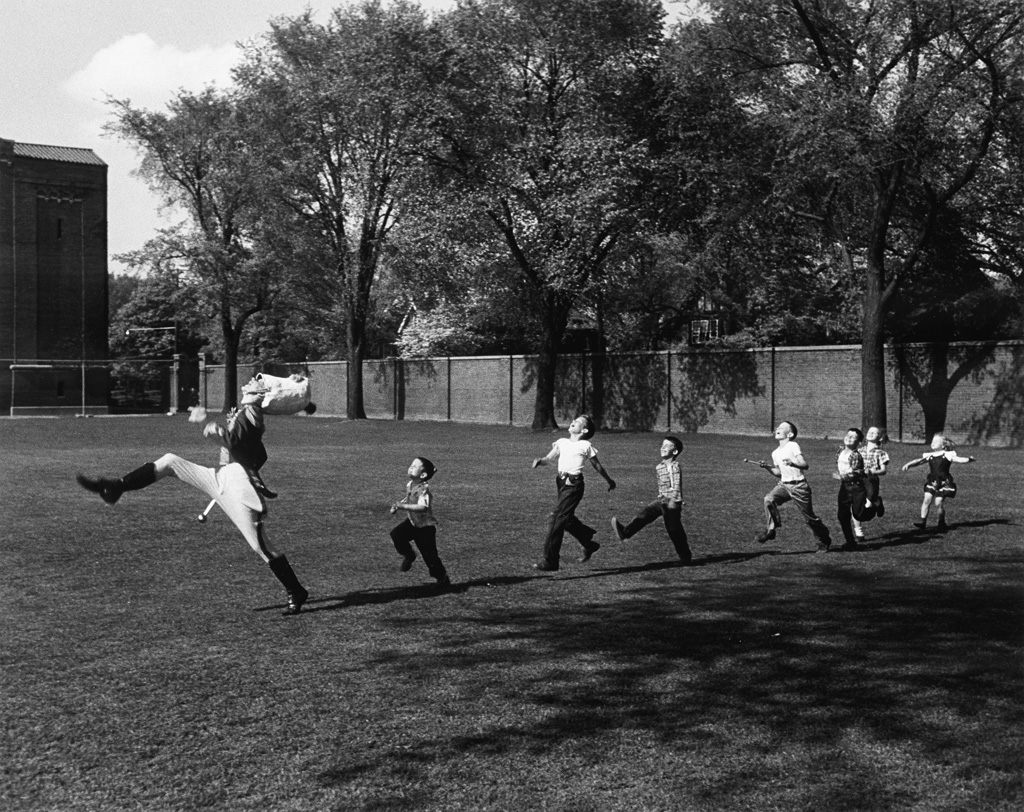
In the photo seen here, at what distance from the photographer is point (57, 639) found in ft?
30.8

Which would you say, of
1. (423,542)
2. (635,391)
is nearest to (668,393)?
(635,391)

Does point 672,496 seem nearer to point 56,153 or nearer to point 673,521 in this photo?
point 673,521

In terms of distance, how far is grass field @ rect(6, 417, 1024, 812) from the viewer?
620 cm

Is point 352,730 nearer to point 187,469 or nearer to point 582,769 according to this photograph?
point 582,769

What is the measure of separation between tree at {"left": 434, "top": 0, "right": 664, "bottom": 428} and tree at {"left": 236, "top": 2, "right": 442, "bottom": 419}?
380 centimetres

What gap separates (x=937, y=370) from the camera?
36.8 meters

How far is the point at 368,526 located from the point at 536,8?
29415 millimetres

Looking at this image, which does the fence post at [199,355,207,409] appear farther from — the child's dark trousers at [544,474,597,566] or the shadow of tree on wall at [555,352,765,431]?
the child's dark trousers at [544,474,597,566]

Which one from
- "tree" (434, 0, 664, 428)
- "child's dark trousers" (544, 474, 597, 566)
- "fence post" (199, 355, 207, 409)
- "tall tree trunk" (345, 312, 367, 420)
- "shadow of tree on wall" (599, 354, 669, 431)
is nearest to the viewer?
"child's dark trousers" (544, 474, 597, 566)

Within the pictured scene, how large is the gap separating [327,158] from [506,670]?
45.8 meters

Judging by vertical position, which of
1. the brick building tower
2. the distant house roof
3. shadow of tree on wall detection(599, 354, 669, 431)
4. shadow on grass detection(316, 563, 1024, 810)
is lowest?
shadow on grass detection(316, 563, 1024, 810)

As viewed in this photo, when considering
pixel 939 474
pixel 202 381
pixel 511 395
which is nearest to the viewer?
pixel 939 474

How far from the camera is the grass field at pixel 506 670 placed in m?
6.20

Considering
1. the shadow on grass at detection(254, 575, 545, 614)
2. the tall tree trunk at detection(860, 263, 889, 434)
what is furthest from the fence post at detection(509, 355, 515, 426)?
the shadow on grass at detection(254, 575, 545, 614)
